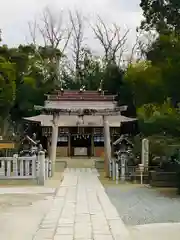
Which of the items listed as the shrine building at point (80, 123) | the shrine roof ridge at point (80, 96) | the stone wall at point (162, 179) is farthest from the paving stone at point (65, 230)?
the shrine roof ridge at point (80, 96)

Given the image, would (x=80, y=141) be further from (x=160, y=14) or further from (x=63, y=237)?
(x=63, y=237)

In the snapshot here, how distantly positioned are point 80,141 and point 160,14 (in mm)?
10021

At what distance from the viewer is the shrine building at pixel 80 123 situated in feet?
88.3

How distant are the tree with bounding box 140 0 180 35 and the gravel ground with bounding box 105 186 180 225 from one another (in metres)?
13.7

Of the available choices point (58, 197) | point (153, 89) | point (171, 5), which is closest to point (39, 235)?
point (58, 197)

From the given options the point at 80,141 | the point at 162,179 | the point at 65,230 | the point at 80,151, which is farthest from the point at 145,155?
the point at 80,141

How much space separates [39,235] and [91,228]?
843 millimetres

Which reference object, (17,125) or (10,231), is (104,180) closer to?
(10,231)

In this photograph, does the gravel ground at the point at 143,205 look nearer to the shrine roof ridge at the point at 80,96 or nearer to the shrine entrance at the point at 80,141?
the shrine roof ridge at the point at 80,96

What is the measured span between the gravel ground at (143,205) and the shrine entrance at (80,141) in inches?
680

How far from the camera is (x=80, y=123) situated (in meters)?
28.1

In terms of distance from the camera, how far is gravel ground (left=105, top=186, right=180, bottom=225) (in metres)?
7.80

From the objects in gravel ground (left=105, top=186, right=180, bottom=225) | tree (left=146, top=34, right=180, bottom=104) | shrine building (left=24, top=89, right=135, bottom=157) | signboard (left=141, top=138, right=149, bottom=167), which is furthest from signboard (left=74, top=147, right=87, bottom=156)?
gravel ground (left=105, top=186, right=180, bottom=225)

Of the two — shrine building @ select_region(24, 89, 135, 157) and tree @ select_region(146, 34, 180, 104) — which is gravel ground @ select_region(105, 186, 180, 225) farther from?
shrine building @ select_region(24, 89, 135, 157)
